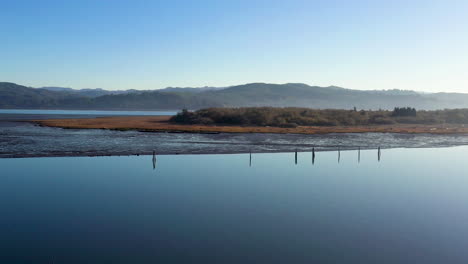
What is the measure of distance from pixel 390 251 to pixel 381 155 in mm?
33005

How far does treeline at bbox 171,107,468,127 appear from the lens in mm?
94312

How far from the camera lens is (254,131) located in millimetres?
75438

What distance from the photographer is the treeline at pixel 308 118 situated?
94.3 metres

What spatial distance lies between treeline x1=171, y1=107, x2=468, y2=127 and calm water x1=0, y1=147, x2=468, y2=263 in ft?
187

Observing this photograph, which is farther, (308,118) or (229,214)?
(308,118)

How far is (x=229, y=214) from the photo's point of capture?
69.7 ft

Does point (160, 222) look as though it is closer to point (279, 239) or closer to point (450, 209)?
point (279, 239)

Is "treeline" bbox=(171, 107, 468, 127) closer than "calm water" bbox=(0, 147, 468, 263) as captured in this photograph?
No

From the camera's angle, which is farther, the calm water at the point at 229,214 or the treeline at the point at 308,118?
the treeline at the point at 308,118

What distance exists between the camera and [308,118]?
319ft

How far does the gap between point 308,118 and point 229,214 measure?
78242mm

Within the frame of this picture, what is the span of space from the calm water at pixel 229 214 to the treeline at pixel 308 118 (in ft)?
187

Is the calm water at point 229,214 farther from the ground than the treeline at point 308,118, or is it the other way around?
the treeline at point 308,118

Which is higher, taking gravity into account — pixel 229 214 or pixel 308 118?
pixel 308 118
